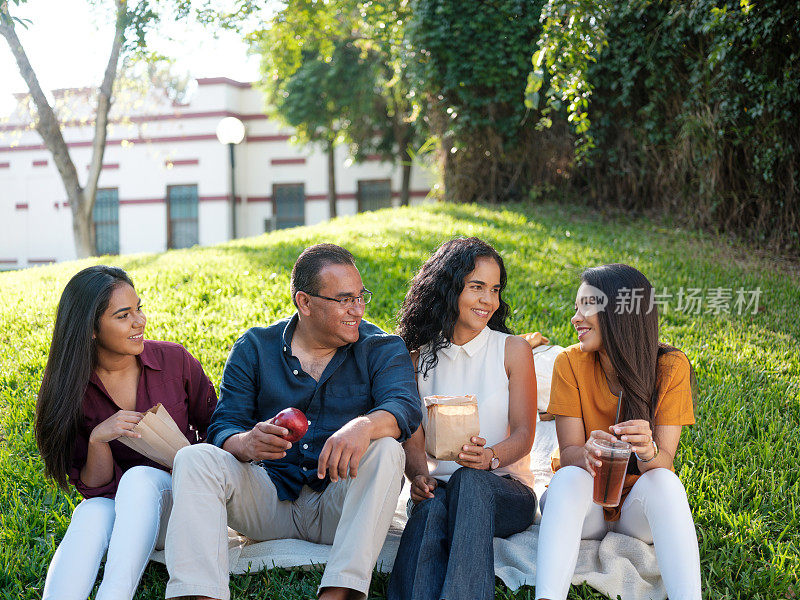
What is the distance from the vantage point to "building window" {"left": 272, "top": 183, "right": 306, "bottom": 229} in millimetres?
22672

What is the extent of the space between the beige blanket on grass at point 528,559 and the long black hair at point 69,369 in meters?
0.60

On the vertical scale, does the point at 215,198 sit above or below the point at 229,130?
below

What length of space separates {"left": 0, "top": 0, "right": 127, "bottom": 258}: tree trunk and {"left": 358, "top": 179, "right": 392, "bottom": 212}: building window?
364 inches

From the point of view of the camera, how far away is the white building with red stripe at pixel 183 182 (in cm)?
2214

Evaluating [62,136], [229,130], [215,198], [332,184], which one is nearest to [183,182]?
[215,198]

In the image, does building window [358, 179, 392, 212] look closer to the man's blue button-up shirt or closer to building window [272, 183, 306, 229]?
building window [272, 183, 306, 229]

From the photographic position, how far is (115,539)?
2.71 metres

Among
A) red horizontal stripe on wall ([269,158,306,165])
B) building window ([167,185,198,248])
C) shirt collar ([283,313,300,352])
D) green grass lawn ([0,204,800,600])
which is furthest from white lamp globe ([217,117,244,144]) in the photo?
shirt collar ([283,313,300,352])

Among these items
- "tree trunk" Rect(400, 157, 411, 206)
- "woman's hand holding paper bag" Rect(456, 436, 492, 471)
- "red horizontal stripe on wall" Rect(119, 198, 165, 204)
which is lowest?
"woman's hand holding paper bag" Rect(456, 436, 492, 471)

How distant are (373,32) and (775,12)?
9215mm

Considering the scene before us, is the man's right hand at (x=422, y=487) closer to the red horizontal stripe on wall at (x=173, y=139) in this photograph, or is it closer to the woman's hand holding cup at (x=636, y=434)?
the woman's hand holding cup at (x=636, y=434)

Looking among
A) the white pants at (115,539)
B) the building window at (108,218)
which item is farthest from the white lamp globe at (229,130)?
the white pants at (115,539)

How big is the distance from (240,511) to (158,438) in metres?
0.44

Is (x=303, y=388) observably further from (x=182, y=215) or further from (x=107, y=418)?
(x=182, y=215)
